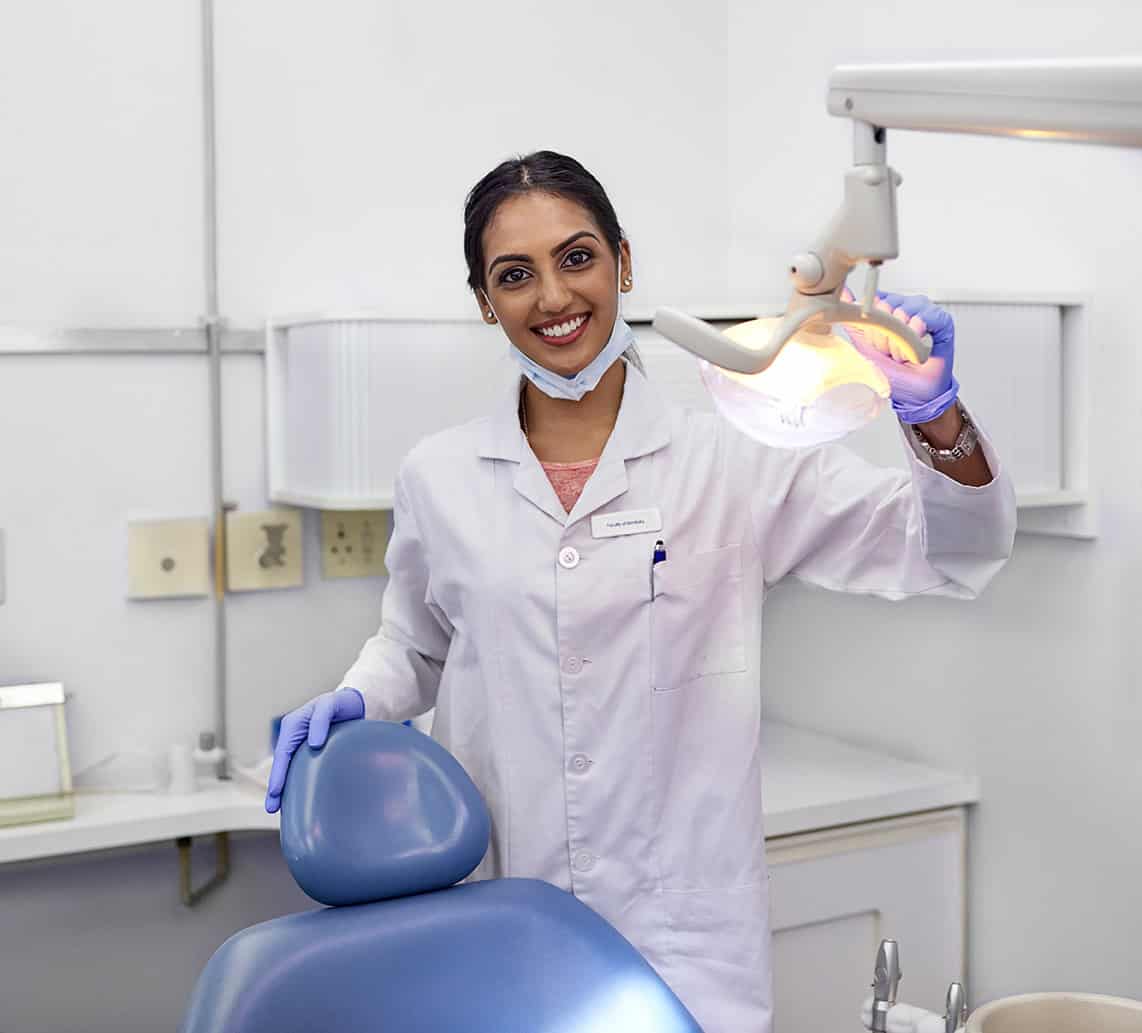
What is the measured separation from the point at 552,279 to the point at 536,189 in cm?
11

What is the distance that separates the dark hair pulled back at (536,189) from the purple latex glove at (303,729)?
50 centimetres

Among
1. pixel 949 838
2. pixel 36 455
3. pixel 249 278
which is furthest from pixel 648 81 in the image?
pixel 949 838

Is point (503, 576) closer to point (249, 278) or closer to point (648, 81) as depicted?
point (249, 278)

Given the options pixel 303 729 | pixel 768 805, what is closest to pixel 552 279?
pixel 303 729

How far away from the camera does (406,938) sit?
1300 millimetres

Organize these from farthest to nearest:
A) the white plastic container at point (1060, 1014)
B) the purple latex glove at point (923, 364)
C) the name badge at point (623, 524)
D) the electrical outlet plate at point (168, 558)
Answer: the electrical outlet plate at point (168, 558)
the white plastic container at point (1060, 1014)
the name badge at point (623, 524)
the purple latex glove at point (923, 364)

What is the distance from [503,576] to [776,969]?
0.81m

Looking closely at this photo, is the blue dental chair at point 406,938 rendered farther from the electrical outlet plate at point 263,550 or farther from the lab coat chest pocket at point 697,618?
the electrical outlet plate at point 263,550

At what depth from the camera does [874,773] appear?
218 centimetres

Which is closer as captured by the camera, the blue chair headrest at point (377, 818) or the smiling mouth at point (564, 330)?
the blue chair headrest at point (377, 818)

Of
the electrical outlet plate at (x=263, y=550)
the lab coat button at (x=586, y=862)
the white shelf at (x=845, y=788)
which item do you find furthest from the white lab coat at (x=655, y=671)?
the electrical outlet plate at (x=263, y=550)

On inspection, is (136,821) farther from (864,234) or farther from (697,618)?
(864,234)

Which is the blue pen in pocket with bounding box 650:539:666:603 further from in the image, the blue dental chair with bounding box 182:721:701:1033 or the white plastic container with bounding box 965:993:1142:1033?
the white plastic container with bounding box 965:993:1142:1033

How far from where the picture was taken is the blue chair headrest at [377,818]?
132cm
